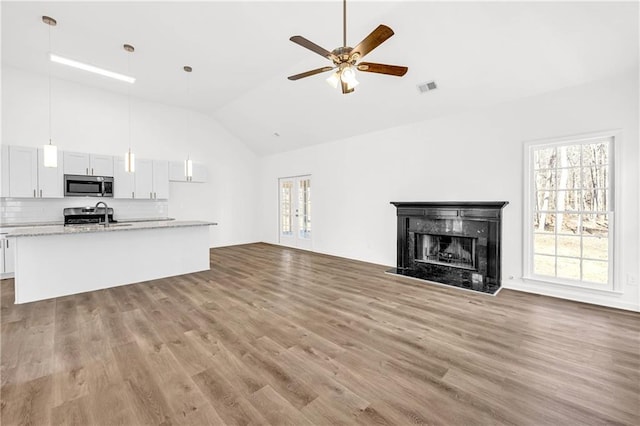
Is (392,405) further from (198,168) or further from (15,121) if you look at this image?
(15,121)

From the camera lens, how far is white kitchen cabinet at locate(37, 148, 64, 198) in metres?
5.17

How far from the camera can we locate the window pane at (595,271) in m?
3.53

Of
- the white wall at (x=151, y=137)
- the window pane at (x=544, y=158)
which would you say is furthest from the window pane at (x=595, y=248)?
the white wall at (x=151, y=137)

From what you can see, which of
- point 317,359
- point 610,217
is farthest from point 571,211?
point 317,359

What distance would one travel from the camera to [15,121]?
16.9 ft

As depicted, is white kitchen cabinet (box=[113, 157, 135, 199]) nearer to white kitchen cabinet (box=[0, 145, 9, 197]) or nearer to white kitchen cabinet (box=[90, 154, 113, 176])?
white kitchen cabinet (box=[90, 154, 113, 176])

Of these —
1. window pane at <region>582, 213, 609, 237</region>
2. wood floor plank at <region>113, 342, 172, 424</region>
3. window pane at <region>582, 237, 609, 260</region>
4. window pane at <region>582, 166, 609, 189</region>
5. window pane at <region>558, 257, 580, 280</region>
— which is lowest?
wood floor plank at <region>113, 342, 172, 424</region>

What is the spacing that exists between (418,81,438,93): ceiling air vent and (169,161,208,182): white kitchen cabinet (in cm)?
537

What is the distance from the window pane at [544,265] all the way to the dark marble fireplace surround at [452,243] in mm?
488

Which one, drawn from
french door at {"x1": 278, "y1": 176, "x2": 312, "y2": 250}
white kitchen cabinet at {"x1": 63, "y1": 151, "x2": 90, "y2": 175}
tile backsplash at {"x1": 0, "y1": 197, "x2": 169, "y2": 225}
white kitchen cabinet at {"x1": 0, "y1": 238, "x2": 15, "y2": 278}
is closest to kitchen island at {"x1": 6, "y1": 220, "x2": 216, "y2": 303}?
white kitchen cabinet at {"x1": 0, "y1": 238, "x2": 15, "y2": 278}

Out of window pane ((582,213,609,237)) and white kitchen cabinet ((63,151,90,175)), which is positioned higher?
white kitchen cabinet ((63,151,90,175))

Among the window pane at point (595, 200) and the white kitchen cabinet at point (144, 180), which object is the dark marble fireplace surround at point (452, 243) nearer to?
the window pane at point (595, 200)

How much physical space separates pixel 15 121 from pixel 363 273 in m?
7.15

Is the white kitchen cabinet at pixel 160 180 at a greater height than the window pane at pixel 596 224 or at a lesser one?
greater
